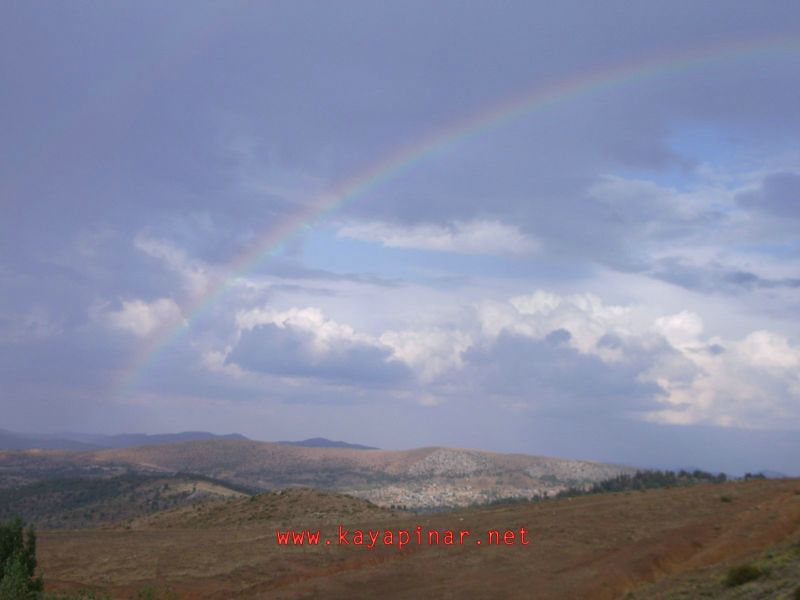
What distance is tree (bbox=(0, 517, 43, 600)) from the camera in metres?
21.4

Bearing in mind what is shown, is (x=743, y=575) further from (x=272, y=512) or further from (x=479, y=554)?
(x=272, y=512)

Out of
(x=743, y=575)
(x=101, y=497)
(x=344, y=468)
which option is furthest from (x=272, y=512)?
(x=344, y=468)

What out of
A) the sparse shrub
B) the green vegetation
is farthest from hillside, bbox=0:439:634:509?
the sparse shrub

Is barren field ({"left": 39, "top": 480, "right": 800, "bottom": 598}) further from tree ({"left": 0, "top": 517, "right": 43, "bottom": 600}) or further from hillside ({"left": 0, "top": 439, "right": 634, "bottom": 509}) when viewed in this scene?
hillside ({"left": 0, "top": 439, "right": 634, "bottom": 509})

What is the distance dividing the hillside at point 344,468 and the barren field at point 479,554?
6771 centimetres

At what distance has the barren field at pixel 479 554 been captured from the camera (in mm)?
30188

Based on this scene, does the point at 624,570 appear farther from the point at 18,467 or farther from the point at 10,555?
the point at 18,467

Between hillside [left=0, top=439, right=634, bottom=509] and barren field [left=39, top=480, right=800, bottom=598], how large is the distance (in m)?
67.7

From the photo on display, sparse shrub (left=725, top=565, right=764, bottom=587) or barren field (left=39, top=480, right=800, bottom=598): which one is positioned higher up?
sparse shrub (left=725, top=565, right=764, bottom=587)

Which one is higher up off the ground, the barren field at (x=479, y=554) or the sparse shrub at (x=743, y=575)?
the sparse shrub at (x=743, y=575)

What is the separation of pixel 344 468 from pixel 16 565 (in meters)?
157

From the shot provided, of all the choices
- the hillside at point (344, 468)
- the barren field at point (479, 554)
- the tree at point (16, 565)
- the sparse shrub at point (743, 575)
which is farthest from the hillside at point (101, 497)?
the sparse shrub at point (743, 575)

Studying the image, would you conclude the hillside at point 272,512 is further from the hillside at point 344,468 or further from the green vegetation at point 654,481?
the hillside at point 344,468

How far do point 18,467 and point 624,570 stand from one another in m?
148
